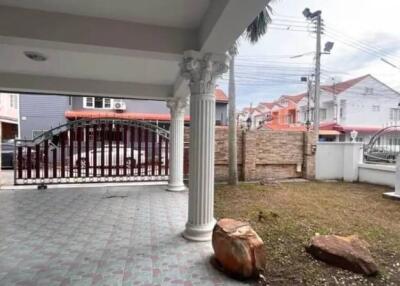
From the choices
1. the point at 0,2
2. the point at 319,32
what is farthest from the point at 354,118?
the point at 0,2

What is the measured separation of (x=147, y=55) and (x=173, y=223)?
2.70 meters

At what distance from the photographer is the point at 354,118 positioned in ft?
72.3

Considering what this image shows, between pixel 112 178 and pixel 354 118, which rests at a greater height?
pixel 354 118

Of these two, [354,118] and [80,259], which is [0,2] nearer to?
[80,259]

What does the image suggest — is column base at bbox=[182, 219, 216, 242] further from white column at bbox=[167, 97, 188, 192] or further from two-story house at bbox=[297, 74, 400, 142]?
two-story house at bbox=[297, 74, 400, 142]

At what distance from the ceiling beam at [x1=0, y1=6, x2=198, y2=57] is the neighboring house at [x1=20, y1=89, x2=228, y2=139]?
33.0 feet

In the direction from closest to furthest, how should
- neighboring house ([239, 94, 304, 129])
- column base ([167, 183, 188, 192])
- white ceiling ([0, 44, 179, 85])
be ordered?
1. white ceiling ([0, 44, 179, 85])
2. column base ([167, 183, 188, 192])
3. neighboring house ([239, 94, 304, 129])

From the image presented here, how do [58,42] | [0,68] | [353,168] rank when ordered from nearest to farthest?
1. [58,42]
2. [0,68]
3. [353,168]

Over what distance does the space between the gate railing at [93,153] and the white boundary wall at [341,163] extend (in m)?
5.58

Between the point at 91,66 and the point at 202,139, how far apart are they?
2.79 m

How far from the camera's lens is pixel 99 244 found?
353cm

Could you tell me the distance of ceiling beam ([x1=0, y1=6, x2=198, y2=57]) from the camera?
2.90 m

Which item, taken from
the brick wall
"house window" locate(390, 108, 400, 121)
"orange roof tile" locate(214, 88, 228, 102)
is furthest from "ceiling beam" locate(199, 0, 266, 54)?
"house window" locate(390, 108, 400, 121)

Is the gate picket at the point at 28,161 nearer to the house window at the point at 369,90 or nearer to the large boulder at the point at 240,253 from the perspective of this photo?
the large boulder at the point at 240,253
